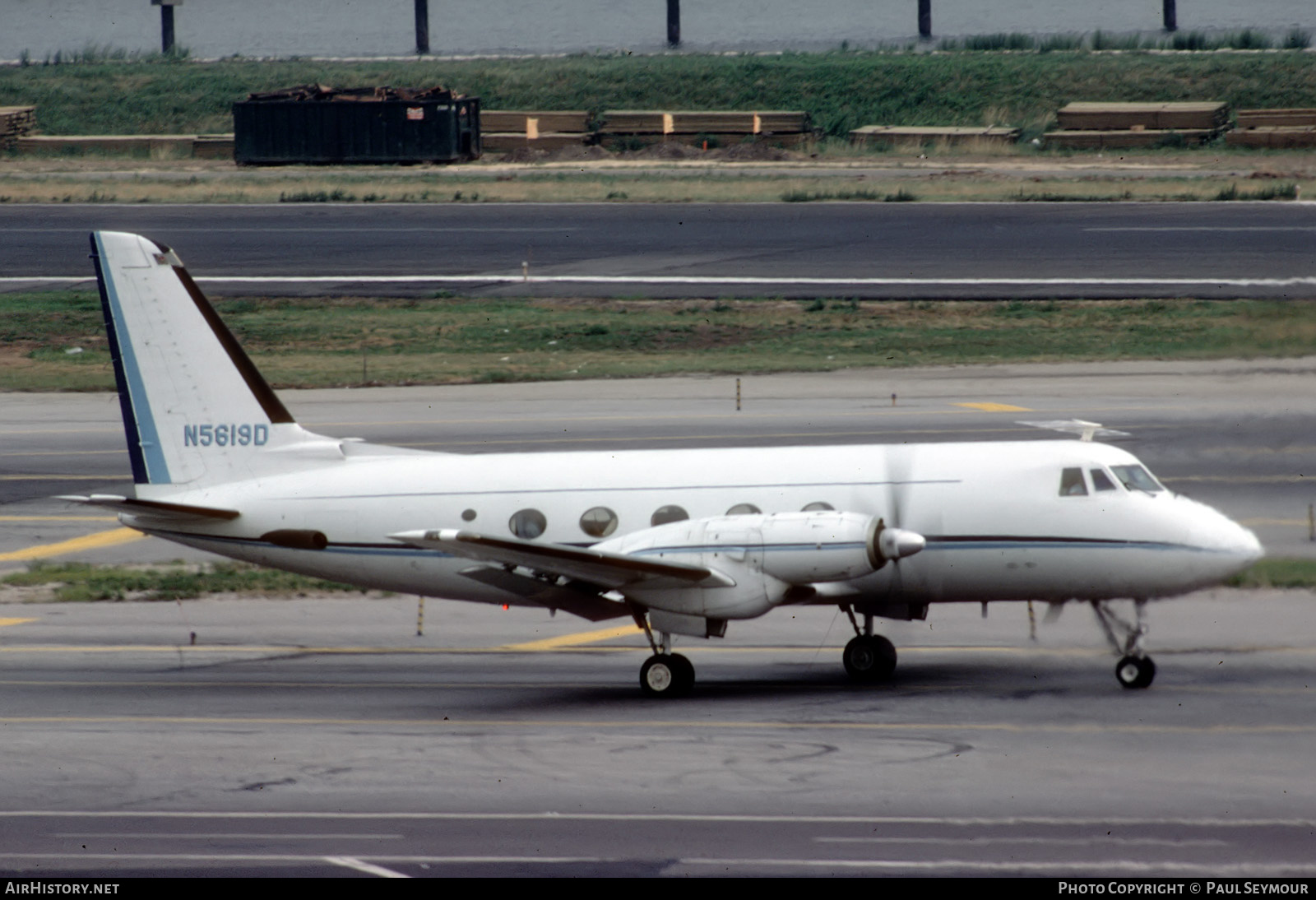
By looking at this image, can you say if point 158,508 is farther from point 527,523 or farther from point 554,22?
point 554,22

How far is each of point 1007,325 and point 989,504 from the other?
29836 millimetres

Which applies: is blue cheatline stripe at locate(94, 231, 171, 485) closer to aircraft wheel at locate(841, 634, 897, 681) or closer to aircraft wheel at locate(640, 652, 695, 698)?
aircraft wheel at locate(640, 652, 695, 698)

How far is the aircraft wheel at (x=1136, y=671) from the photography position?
2028 centimetres

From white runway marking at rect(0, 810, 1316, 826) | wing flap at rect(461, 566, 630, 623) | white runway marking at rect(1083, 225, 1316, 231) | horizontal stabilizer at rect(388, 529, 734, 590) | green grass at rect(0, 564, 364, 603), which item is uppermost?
white runway marking at rect(1083, 225, 1316, 231)

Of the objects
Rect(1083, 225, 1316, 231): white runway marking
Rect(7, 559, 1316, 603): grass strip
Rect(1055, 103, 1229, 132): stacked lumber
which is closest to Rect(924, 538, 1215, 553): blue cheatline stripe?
Rect(7, 559, 1316, 603): grass strip

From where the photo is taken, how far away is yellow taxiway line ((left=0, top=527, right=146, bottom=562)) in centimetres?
3053

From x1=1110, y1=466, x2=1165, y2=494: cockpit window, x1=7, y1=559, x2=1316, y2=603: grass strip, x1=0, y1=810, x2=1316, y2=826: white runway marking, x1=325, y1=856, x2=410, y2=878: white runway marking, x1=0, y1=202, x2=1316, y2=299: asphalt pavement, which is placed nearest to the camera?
x1=325, y1=856, x2=410, y2=878: white runway marking

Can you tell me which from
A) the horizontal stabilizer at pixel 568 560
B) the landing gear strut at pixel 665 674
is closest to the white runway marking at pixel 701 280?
the landing gear strut at pixel 665 674

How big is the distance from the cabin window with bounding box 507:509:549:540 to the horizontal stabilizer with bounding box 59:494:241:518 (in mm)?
3918

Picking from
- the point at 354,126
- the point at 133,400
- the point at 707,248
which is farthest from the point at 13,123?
the point at 133,400

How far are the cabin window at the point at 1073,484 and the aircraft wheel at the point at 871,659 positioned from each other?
9.83 feet

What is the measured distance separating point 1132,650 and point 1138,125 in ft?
232

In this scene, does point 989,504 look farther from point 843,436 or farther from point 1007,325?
point 1007,325

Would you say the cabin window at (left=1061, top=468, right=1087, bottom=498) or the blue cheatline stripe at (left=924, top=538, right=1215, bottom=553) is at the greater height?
the cabin window at (left=1061, top=468, right=1087, bottom=498)
